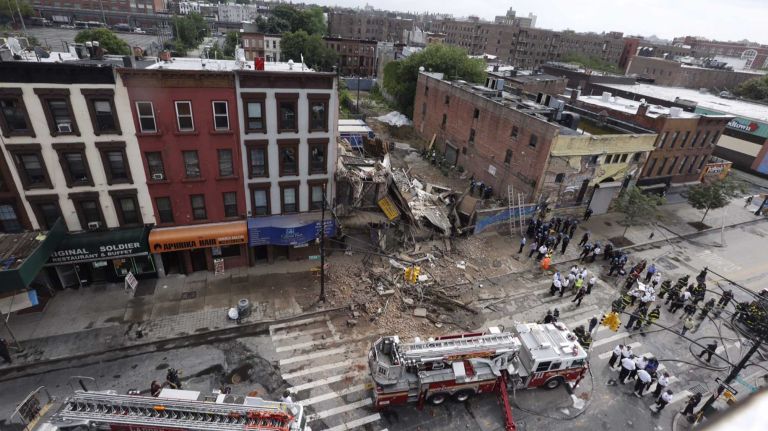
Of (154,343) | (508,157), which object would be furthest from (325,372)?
(508,157)

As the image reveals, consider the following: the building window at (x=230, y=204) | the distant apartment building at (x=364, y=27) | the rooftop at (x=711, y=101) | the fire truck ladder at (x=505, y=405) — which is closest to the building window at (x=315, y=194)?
the building window at (x=230, y=204)

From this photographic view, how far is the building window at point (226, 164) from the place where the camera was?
24.6 m

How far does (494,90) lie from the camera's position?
44.8 meters

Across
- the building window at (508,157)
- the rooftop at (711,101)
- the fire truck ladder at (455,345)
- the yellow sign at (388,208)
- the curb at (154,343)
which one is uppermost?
the rooftop at (711,101)

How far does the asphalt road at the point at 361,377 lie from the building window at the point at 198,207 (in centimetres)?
847

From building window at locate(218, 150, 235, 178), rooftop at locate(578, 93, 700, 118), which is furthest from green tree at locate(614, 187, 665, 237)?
building window at locate(218, 150, 235, 178)

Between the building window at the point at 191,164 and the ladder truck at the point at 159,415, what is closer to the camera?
the ladder truck at the point at 159,415

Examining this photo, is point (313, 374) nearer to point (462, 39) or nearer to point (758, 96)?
point (758, 96)

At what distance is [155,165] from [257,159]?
5788 millimetres

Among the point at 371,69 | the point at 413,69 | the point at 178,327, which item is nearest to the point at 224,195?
the point at 178,327

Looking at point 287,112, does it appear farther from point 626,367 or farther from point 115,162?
point 626,367

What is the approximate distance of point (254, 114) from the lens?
2414cm

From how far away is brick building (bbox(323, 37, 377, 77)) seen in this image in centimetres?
9112

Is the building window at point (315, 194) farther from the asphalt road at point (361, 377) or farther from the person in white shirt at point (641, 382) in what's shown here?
the person in white shirt at point (641, 382)
